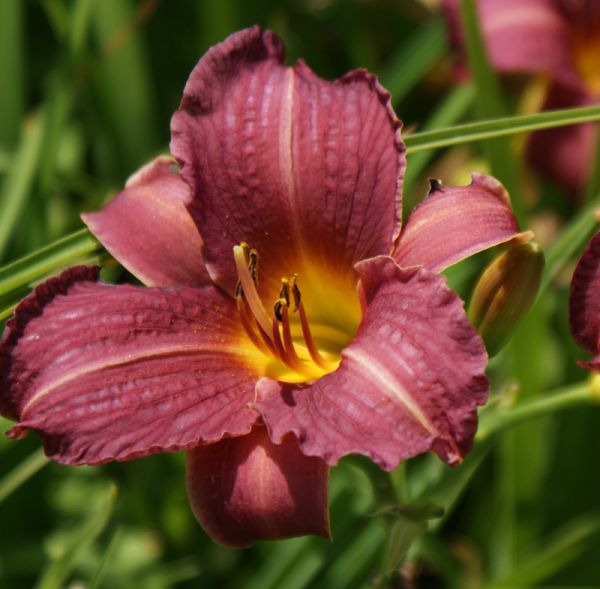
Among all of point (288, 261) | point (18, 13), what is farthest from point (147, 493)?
point (18, 13)

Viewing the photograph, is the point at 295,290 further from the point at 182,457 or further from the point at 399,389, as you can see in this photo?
the point at 182,457

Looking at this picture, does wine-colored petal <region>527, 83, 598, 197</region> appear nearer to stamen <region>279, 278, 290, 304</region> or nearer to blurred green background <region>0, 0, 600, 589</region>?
blurred green background <region>0, 0, 600, 589</region>

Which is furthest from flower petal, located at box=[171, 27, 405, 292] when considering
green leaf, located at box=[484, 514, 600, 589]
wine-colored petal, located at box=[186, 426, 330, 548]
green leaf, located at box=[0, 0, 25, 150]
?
green leaf, located at box=[0, 0, 25, 150]

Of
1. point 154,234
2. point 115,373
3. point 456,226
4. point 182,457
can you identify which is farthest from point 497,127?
point 182,457

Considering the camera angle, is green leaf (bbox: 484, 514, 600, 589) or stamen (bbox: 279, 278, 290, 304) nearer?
stamen (bbox: 279, 278, 290, 304)

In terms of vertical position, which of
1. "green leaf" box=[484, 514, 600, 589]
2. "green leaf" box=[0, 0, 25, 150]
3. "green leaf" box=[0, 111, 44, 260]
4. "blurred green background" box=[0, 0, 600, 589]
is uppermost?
"green leaf" box=[0, 0, 25, 150]

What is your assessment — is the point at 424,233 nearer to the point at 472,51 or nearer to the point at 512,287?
the point at 512,287

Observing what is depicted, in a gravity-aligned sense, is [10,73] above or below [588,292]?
above
